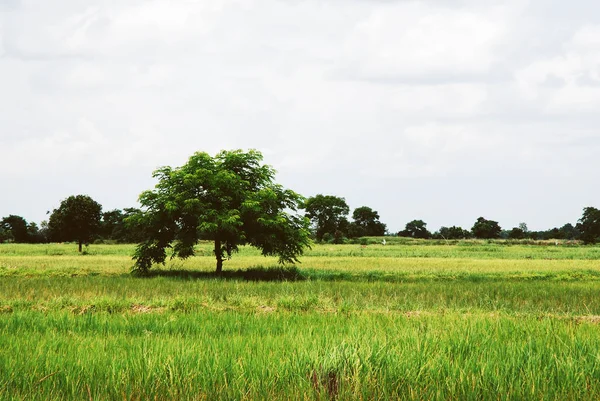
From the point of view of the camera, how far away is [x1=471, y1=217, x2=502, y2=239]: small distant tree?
153375 mm

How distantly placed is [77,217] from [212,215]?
38150 millimetres

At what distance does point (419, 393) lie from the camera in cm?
508

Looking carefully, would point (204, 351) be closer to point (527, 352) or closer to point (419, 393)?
point (419, 393)

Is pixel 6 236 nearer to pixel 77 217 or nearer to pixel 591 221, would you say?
pixel 77 217

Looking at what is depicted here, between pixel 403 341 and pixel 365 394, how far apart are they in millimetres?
2086

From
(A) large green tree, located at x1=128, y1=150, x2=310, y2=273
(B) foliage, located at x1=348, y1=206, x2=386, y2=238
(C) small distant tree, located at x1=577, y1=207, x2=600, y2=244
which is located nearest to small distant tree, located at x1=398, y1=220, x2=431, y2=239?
(B) foliage, located at x1=348, y1=206, x2=386, y2=238

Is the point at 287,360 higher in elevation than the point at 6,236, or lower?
lower

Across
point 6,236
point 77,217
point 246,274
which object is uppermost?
point 77,217

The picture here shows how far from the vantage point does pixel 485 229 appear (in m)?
153

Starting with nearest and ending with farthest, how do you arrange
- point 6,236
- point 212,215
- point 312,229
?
point 212,215 < point 312,229 < point 6,236

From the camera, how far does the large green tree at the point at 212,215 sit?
954 inches

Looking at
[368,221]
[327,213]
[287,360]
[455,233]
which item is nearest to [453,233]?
[455,233]

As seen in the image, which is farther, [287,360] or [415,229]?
[415,229]

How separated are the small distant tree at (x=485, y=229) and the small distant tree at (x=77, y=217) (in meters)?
125
